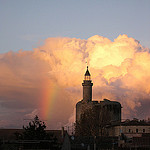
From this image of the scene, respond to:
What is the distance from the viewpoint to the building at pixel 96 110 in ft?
368

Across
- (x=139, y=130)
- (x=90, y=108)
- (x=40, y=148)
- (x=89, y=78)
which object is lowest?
(x=40, y=148)

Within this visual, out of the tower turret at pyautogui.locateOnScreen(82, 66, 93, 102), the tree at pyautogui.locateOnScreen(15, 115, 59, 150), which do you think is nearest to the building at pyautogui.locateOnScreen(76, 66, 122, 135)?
the tower turret at pyautogui.locateOnScreen(82, 66, 93, 102)

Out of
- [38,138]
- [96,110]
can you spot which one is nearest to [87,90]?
[96,110]

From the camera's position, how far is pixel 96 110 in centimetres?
11656

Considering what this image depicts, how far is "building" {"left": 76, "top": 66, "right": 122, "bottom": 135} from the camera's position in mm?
112062

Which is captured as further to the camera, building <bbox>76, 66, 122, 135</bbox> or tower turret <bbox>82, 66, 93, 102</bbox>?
tower turret <bbox>82, 66, 93, 102</bbox>

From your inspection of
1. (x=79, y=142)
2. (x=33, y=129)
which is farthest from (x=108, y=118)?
(x=33, y=129)

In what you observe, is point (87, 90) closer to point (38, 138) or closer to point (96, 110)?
point (96, 110)

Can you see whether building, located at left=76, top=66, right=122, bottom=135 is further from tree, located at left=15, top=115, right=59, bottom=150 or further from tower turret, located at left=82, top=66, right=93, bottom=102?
tree, located at left=15, top=115, right=59, bottom=150

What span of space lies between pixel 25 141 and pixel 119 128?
3809 cm

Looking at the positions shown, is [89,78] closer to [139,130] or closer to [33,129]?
[139,130]

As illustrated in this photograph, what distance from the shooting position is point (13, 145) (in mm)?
67625

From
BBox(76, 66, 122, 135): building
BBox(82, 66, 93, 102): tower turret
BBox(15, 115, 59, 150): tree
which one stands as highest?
BBox(82, 66, 93, 102): tower turret

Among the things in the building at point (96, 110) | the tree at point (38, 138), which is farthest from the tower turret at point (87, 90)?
the tree at point (38, 138)
